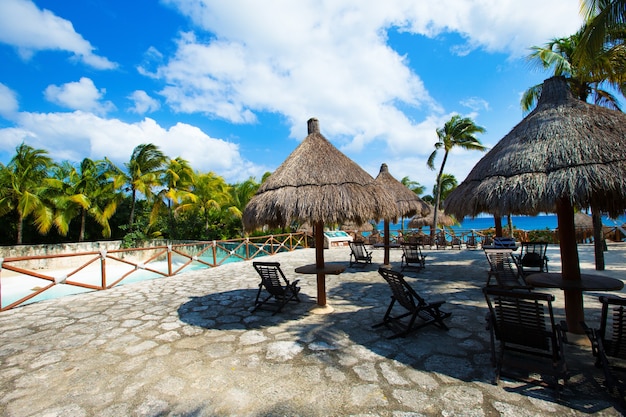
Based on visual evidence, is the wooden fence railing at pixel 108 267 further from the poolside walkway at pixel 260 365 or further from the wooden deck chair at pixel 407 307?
the wooden deck chair at pixel 407 307

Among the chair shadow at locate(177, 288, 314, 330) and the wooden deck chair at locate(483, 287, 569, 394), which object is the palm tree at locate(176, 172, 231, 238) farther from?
the wooden deck chair at locate(483, 287, 569, 394)

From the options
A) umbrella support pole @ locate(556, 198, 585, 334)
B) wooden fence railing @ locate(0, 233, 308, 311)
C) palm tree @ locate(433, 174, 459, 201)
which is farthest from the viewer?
palm tree @ locate(433, 174, 459, 201)

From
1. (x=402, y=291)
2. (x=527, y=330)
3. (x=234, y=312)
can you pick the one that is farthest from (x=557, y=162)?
(x=234, y=312)

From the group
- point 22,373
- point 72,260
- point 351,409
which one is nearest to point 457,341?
point 351,409

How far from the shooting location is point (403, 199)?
34.3 ft

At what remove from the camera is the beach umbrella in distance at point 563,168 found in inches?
133

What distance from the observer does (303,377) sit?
301 cm

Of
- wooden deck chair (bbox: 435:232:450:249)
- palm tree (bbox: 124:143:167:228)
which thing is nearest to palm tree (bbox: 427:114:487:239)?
wooden deck chair (bbox: 435:232:450:249)

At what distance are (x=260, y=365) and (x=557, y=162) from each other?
4324mm

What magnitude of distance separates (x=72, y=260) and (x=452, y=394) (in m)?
19.5

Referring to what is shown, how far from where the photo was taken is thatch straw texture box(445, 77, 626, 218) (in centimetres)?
337

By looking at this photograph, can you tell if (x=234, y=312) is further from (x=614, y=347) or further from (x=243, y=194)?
(x=243, y=194)

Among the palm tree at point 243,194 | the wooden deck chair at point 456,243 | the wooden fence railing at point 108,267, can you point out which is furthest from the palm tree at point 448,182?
the palm tree at point 243,194

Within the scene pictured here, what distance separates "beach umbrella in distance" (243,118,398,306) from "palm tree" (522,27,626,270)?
5.00 metres
